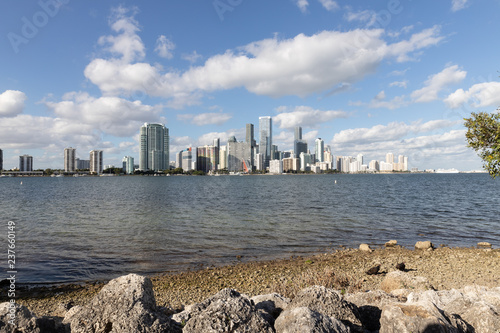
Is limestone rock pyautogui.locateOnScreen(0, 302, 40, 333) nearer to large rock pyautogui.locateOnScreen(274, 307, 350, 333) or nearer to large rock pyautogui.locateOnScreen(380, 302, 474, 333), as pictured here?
large rock pyautogui.locateOnScreen(274, 307, 350, 333)

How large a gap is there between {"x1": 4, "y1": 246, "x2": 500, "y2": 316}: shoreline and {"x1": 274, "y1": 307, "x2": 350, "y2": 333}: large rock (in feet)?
13.0

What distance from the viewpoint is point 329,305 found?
17.3 feet

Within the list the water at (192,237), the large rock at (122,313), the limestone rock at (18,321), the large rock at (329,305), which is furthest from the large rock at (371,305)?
the water at (192,237)

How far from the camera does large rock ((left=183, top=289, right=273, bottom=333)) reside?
4.32 metres

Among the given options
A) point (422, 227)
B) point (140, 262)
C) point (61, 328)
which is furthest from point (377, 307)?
point (422, 227)

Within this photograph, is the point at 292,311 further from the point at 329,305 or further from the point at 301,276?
the point at 301,276

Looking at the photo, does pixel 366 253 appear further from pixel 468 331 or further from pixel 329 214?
pixel 329 214

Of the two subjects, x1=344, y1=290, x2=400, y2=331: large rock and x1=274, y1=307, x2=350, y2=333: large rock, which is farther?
x1=344, y1=290, x2=400, y2=331: large rock

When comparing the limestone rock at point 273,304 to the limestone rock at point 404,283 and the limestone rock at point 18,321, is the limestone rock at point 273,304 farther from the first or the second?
the limestone rock at point 404,283

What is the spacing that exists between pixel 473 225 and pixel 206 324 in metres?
34.6

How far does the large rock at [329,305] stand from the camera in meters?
5.09

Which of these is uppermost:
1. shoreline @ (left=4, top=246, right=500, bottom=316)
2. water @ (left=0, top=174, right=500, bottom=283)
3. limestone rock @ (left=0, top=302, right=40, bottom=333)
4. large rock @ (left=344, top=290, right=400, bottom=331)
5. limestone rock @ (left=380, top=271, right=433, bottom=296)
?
limestone rock @ (left=0, top=302, right=40, bottom=333)

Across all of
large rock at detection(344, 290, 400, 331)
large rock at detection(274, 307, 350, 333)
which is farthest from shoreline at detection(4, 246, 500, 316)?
large rock at detection(274, 307, 350, 333)

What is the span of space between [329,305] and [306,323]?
1201mm
